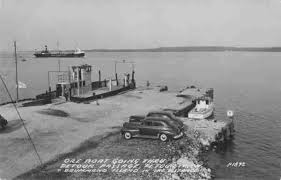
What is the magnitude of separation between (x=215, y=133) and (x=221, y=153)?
5.95 ft

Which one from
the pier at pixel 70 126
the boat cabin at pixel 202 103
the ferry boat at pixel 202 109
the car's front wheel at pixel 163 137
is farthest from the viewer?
the boat cabin at pixel 202 103

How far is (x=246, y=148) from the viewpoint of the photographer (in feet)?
91.8

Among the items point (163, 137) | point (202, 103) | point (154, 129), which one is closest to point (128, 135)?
point (154, 129)

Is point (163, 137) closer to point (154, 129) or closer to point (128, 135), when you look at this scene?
point (154, 129)

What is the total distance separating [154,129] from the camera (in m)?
22.8

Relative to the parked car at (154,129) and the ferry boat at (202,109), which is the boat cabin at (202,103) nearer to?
the ferry boat at (202,109)

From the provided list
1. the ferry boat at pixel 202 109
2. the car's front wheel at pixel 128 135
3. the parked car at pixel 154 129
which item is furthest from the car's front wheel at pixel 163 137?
the ferry boat at pixel 202 109

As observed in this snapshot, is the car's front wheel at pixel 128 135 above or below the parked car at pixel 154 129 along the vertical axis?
below

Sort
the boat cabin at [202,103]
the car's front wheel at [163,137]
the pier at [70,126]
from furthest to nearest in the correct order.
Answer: the boat cabin at [202,103]
the car's front wheel at [163,137]
the pier at [70,126]

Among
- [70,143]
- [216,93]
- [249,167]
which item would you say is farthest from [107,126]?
[216,93]

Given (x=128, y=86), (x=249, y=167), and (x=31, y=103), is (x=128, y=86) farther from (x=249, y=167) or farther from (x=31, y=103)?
(x=249, y=167)

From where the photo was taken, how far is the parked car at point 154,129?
22609 mm

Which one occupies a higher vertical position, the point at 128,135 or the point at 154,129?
the point at 154,129

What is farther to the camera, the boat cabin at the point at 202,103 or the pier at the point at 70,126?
the boat cabin at the point at 202,103
